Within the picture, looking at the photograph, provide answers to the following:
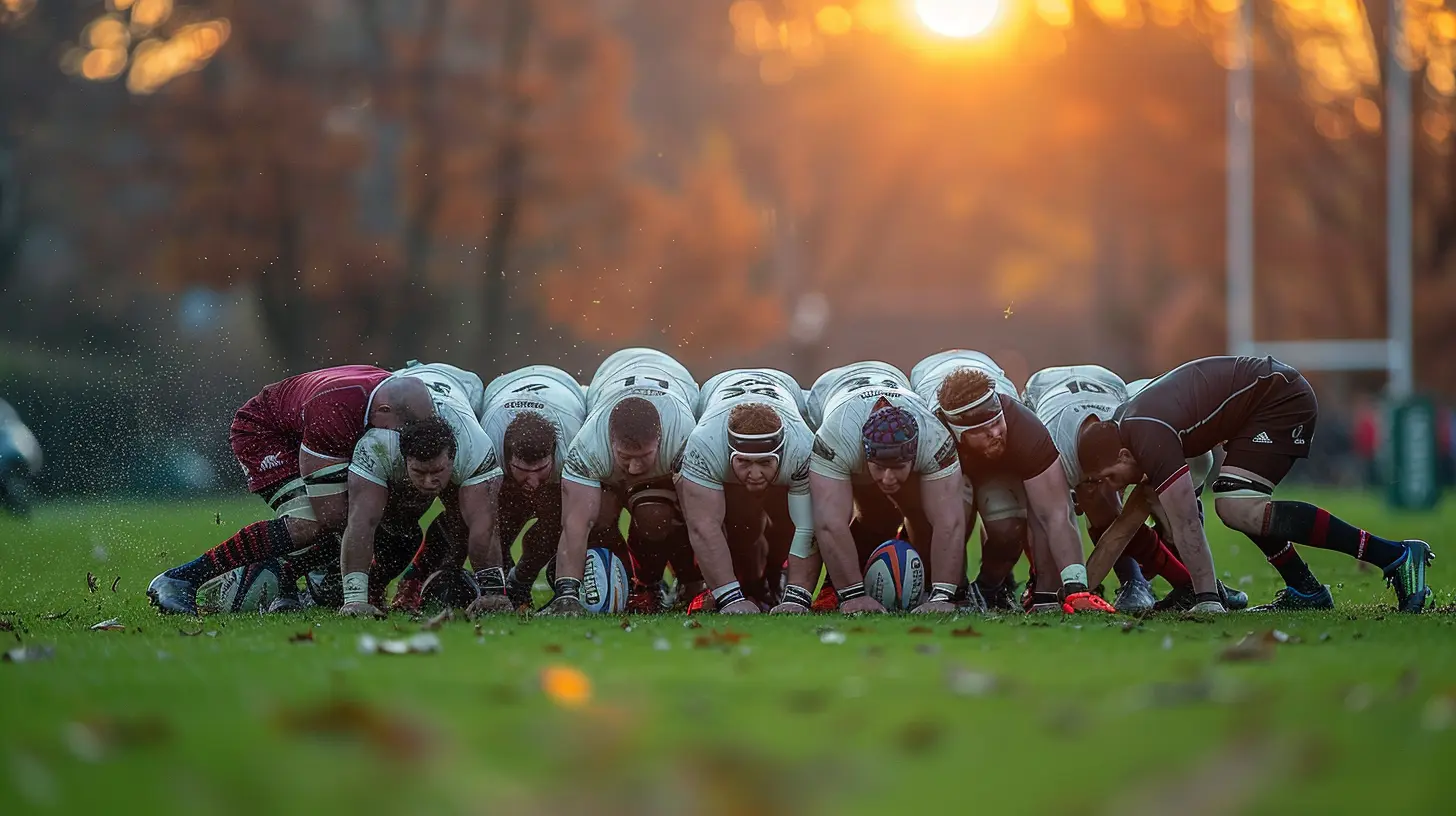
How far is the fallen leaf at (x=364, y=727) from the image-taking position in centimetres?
467

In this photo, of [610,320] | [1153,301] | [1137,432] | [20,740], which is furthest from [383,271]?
[20,740]

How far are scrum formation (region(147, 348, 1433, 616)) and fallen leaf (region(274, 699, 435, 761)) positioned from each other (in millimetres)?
4017

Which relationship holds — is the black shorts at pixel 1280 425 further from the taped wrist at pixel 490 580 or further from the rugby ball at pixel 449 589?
the rugby ball at pixel 449 589

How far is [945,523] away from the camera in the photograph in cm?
927

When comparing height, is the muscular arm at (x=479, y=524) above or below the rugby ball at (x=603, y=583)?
above

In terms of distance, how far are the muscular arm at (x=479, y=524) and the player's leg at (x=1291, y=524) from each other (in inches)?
164

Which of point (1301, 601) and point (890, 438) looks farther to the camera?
point (1301, 601)

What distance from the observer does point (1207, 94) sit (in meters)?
36.7

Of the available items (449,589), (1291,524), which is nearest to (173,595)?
(449,589)

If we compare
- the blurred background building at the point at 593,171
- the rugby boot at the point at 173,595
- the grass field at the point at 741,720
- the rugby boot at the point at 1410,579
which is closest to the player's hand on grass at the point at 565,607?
the grass field at the point at 741,720

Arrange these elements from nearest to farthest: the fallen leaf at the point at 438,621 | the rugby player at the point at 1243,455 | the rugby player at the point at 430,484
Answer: the fallen leaf at the point at 438,621 < the rugby player at the point at 430,484 < the rugby player at the point at 1243,455

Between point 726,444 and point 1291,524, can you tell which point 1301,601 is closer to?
point 1291,524

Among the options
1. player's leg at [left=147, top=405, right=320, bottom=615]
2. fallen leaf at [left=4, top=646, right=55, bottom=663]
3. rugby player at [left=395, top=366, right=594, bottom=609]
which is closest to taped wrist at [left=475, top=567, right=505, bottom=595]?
rugby player at [left=395, top=366, right=594, bottom=609]

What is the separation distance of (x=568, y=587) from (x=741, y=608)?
0.97 m
